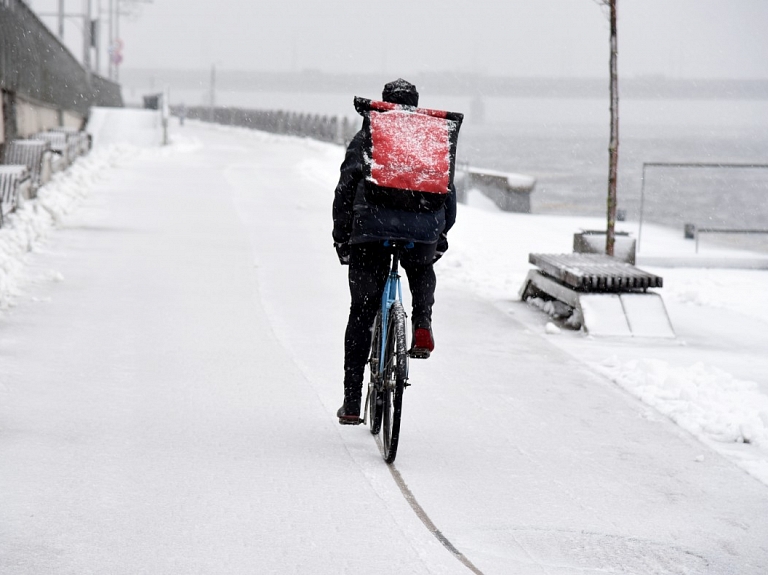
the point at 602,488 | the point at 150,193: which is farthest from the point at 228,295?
the point at 150,193

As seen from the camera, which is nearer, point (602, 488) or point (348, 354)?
point (602, 488)

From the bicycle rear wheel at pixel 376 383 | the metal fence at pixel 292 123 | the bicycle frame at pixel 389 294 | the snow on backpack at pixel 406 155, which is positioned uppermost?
the metal fence at pixel 292 123

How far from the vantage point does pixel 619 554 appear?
4668 millimetres

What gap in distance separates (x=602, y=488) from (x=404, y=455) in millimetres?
1038

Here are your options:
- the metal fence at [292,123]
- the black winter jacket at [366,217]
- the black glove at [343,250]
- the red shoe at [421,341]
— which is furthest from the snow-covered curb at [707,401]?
the metal fence at [292,123]

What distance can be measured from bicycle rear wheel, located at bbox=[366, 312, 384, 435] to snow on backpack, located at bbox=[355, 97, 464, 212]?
2.39 feet

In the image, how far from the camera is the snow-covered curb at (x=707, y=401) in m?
6.47

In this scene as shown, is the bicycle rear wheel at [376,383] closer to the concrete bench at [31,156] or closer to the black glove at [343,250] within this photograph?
the black glove at [343,250]

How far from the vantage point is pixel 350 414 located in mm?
6109

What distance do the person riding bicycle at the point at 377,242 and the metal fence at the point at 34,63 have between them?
50.3 ft

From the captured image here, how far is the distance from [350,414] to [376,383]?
0.25 m

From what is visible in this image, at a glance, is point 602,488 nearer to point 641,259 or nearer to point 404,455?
point 404,455

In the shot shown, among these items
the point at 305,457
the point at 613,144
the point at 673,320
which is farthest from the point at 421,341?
the point at 613,144

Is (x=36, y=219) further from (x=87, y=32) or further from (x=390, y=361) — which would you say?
(x=87, y=32)
